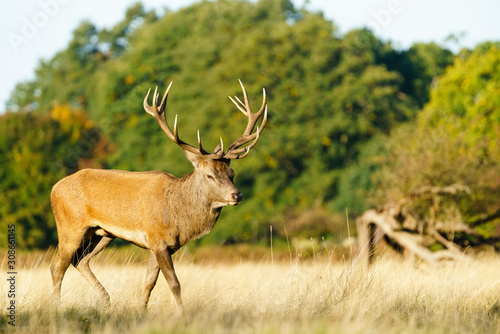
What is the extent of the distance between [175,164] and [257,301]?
23.0 metres

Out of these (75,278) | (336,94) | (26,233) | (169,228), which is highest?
(336,94)

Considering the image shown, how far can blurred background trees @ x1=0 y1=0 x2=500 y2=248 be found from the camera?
2691 cm

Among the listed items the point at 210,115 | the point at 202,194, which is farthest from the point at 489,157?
the point at 210,115

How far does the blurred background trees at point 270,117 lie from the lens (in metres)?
26.9

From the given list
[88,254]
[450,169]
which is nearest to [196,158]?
[88,254]

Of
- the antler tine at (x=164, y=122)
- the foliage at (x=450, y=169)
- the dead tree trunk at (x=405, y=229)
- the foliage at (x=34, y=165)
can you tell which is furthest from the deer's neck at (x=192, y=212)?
the foliage at (x=34, y=165)

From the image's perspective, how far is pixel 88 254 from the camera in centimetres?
725

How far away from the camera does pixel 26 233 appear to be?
87.9 ft

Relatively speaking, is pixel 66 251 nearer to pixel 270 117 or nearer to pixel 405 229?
pixel 405 229

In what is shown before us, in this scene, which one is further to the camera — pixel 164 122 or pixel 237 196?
pixel 164 122

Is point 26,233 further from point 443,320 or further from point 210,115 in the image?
point 443,320

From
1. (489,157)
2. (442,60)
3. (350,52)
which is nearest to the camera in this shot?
(489,157)

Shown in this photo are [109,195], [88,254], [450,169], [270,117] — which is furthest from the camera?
[270,117]

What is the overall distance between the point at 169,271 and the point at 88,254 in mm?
1261
